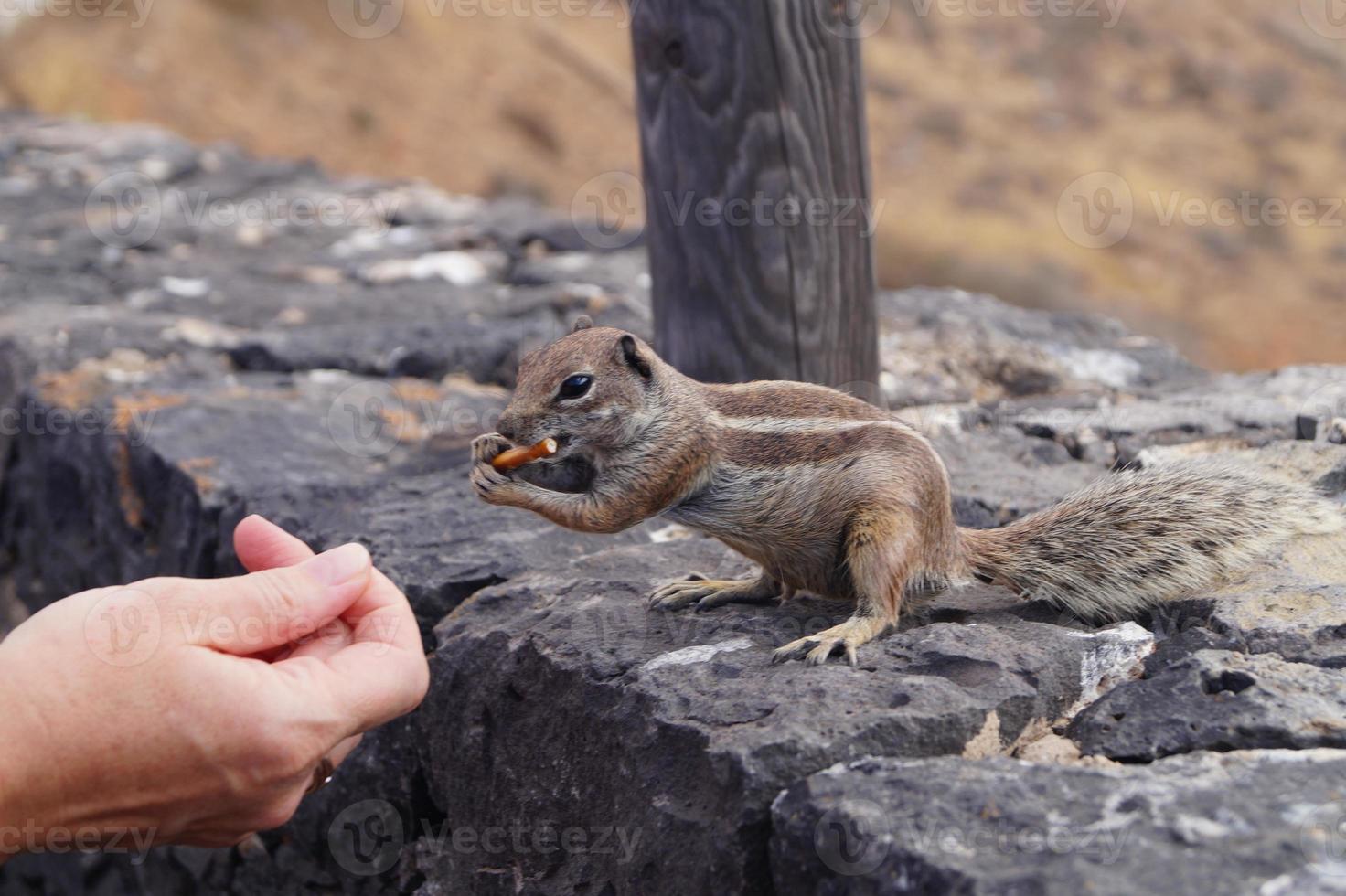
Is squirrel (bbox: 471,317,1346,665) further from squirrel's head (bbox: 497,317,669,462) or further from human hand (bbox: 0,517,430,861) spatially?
human hand (bbox: 0,517,430,861)

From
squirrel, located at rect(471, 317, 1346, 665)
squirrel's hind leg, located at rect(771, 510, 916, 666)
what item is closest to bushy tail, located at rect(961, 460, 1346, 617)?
squirrel, located at rect(471, 317, 1346, 665)

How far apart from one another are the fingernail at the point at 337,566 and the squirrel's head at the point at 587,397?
398mm

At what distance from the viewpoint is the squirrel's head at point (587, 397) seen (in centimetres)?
246

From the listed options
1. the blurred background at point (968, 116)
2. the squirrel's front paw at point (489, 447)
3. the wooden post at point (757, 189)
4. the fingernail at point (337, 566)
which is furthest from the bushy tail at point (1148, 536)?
the blurred background at point (968, 116)

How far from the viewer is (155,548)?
373cm

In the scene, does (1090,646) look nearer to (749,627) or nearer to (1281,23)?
(749,627)

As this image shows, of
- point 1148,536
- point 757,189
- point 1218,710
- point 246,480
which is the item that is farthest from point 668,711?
point 246,480

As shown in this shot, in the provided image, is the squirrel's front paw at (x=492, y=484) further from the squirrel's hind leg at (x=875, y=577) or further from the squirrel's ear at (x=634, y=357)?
the squirrel's hind leg at (x=875, y=577)

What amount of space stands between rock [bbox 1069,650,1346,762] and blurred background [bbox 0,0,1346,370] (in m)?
12.6

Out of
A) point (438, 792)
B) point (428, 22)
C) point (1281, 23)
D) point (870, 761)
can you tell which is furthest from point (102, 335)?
point (1281, 23)

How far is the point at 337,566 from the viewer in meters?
2.21

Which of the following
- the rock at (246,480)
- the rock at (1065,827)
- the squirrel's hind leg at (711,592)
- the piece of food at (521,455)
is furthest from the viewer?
the rock at (246,480)

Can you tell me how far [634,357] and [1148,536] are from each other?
1.03m

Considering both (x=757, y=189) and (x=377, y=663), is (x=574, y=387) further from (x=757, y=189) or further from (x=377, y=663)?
(x=757, y=189)
